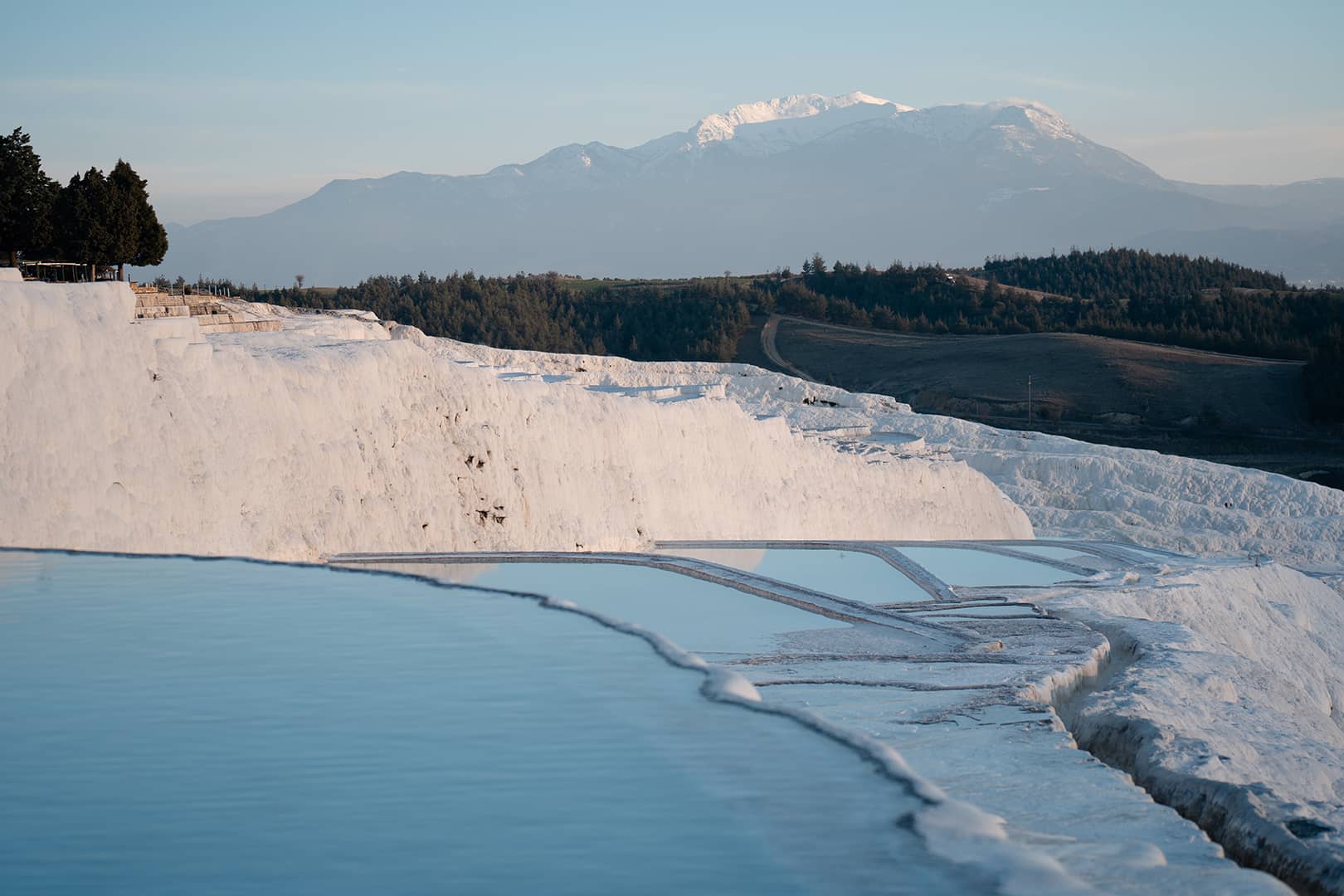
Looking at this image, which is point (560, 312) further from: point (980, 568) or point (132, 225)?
point (980, 568)

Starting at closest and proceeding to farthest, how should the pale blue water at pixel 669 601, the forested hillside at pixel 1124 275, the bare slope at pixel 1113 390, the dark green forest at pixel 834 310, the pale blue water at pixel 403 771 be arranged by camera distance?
1. the pale blue water at pixel 403 771
2. the pale blue water at pixel 669 601
3. the bare slope at pixel 1113 390
4. the dark green forest at pixel 834 310
5. the forested hillside at pixel 1124 275

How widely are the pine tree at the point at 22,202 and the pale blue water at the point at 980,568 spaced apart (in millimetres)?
11622

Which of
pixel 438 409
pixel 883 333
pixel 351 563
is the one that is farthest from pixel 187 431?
pixel 883 333

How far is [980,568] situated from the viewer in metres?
9.72

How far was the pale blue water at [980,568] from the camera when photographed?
913cm

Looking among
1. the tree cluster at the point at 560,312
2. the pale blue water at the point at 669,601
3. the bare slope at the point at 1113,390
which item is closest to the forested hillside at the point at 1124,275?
the bare slope at the point at 1113,390

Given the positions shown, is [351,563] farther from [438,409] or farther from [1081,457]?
[1081,457]

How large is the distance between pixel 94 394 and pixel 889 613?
5028 millimetres

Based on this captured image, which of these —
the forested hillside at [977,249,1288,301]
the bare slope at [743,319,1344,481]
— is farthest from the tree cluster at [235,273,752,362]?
the forested hillside at [977,249,1288,301]

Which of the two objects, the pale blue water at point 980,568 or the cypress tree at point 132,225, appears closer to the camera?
the pale blue water at point 980,568

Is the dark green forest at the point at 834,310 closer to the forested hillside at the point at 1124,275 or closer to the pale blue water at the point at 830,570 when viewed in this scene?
the forested hillside at the point at 1124,275

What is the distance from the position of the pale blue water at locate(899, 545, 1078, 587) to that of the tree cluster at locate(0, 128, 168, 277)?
11.2 m

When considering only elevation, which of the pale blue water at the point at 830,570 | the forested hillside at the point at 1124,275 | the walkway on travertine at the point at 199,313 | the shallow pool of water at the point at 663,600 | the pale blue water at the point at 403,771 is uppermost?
the forested hillside at the point at 1124,275

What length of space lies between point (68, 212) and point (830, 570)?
39.5 ft
